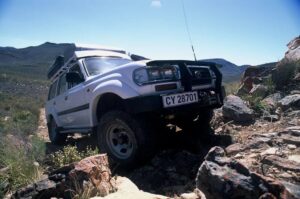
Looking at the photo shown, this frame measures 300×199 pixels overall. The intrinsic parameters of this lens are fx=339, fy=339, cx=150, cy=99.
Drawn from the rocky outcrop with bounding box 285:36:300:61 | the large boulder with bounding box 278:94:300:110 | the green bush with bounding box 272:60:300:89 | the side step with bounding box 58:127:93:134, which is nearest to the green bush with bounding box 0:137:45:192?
the side step with bounding box 58:127:93:134

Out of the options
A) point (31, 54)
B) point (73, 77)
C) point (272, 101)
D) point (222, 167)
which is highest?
point (31, 54)

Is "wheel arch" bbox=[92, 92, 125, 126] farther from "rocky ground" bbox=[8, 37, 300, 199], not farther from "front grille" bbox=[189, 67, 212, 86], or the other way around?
"front grille" bbox=[189, 67, 212, 86]

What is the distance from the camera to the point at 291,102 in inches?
263

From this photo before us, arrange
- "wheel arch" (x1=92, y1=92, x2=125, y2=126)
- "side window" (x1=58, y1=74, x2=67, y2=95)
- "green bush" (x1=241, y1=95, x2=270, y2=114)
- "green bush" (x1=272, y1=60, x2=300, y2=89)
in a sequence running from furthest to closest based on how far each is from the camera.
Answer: "green bush" (x1=272, y1=60, x2=300, y2=89), "side window" (x1=58, y1=74, x2=67, y2=95), "green bush" (x1=241, y1=95, x2=270, y2=114), "wheel arch" (x1=92, y1=92, x2=125, y2=126)

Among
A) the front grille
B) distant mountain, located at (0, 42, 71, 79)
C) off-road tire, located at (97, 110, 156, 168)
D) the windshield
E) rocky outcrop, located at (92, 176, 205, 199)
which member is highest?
distant mountain, located at (0, 42, 71, 79)

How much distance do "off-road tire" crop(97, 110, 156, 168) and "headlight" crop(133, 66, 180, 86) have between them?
522mm

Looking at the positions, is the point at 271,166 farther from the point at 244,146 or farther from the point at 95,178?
the point at 95,178

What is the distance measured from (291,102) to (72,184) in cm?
469

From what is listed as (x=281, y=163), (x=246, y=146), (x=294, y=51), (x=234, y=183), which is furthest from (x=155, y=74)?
(x=294, y=51)

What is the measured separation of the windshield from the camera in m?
6.23

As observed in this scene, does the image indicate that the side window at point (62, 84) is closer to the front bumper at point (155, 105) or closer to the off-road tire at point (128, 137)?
the off-road tire at point (128, 137)

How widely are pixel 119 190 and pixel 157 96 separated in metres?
1.31

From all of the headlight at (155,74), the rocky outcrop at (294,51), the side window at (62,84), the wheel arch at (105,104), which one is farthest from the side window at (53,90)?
the rocky outcrop at (294,51)

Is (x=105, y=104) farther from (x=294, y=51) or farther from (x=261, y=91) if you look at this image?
(x=294, y=51)
